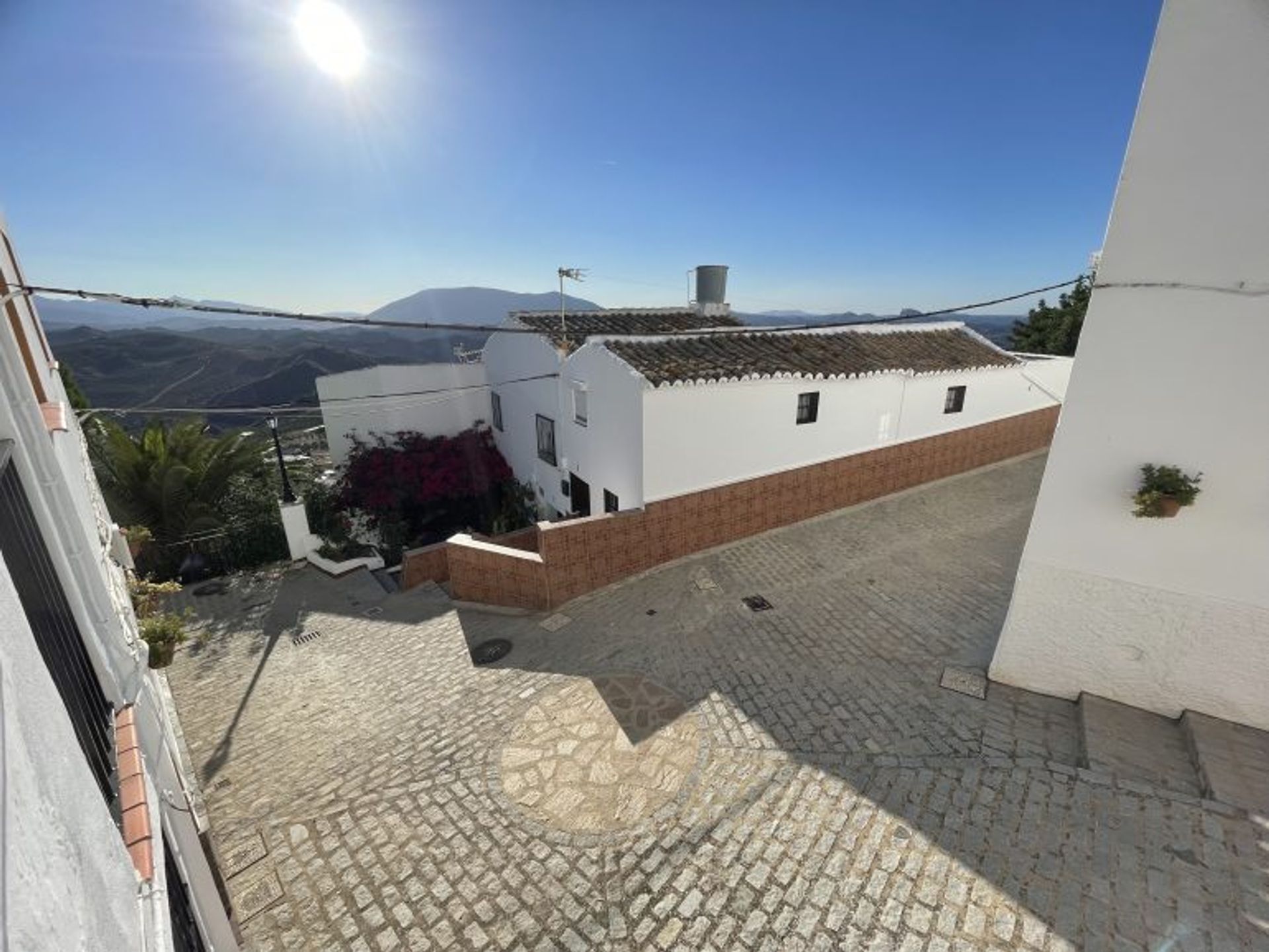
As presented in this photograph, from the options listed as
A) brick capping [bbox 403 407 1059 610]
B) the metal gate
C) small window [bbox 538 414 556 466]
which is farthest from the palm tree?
the metal gate

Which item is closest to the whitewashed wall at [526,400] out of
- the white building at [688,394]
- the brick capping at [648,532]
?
the white building at [688,394]

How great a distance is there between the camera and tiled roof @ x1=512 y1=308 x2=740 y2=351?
1369cm

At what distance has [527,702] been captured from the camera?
6.95 metres

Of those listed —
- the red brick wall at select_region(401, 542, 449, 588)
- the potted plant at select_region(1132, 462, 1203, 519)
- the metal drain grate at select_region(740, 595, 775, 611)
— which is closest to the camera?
the potted plant at select_region(1132, 462, 1203, 519)

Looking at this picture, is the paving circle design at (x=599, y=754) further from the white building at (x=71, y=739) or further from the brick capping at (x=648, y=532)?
the white building at (x=71, y=739)

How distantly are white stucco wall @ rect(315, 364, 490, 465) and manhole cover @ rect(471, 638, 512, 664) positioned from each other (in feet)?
33.0

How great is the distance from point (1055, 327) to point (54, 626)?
107 ft

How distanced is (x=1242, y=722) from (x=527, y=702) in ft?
25.8

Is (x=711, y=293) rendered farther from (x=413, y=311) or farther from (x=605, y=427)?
(x=413, y=311)

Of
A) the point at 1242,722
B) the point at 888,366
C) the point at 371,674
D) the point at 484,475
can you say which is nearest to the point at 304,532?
the point at 484,475

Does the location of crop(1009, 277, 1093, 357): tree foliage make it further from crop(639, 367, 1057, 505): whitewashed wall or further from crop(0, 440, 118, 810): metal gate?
crop(0, 440, 118, 810): metal gate

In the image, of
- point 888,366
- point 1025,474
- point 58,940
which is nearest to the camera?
point 58,940

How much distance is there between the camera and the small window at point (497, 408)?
16.4 meters

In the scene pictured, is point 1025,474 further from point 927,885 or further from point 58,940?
point 58,940
